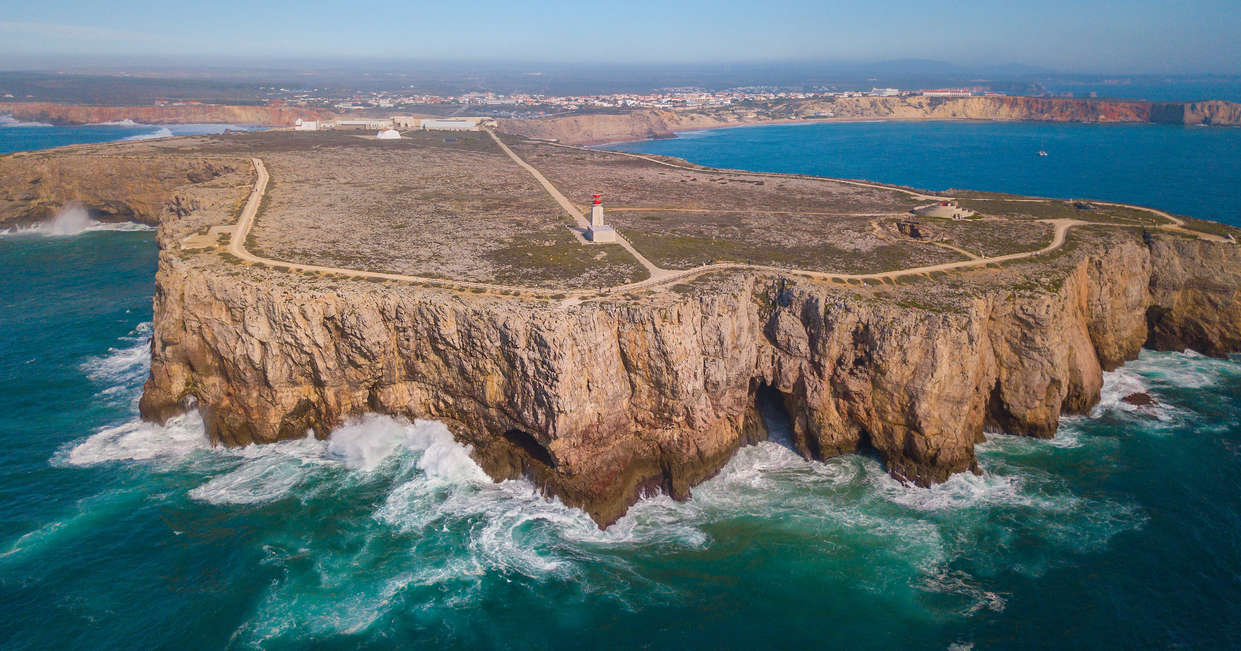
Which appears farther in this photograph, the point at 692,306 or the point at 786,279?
the point at 786,279

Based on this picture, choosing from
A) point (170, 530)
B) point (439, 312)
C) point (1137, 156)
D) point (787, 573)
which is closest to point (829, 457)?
point (787, 573)

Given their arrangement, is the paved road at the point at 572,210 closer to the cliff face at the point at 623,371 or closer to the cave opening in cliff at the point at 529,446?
the cliff face at the point at 623,371

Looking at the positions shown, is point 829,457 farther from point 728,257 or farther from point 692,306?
point 728,257

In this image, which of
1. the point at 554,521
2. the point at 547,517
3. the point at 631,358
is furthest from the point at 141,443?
the point at 631,358

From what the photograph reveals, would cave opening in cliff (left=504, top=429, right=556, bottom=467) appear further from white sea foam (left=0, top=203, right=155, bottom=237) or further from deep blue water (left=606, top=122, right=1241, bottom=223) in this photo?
deep blue water (left=606, top=122, right=1241, bottom=223)

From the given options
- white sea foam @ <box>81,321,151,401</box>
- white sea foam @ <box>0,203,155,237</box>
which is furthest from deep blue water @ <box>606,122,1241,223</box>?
white sea foam @ <box>81,321,151,401</box>

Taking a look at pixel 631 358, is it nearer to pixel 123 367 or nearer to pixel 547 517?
pixel 547 517
